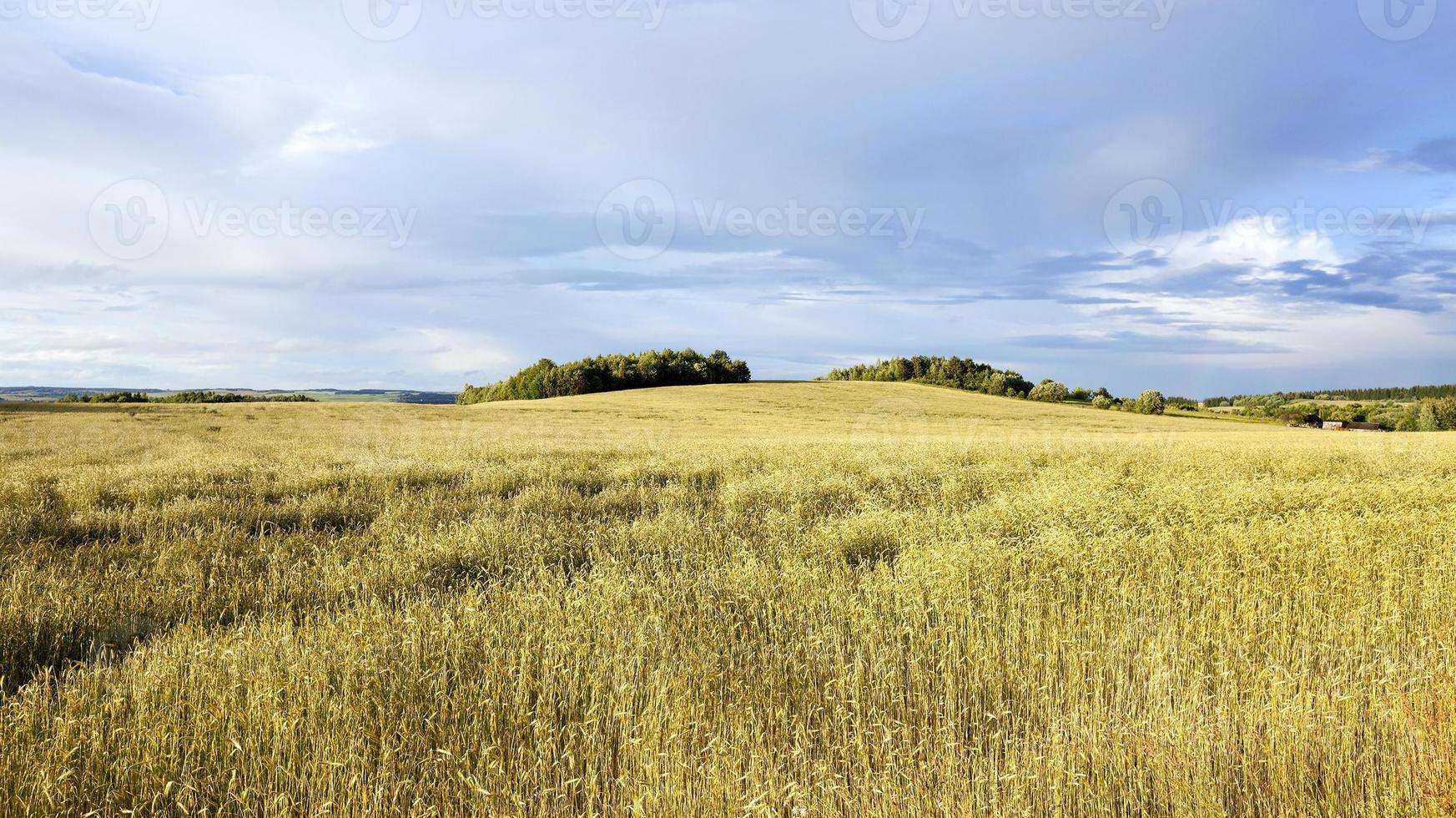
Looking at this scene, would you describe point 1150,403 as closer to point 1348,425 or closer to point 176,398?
point 1348,425

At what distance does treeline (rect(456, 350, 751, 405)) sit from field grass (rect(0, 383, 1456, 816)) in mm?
71590

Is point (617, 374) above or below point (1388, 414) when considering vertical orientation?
above

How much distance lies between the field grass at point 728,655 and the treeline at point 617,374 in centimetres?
7159

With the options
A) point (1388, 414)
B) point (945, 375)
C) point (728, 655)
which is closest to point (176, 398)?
point (728, 655)

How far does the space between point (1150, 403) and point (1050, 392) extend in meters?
12.7

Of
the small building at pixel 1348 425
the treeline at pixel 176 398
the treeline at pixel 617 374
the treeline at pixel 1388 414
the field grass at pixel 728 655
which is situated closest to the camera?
the field grass at pixel 728 655

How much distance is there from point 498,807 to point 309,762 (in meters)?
1.11

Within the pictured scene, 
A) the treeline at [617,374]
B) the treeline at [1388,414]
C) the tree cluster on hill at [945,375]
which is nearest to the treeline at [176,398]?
the treeline at [617,374]

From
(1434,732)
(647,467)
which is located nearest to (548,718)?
(1434,732)

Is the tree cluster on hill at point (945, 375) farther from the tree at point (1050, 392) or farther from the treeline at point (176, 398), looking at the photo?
the treeline at point (176, 398)

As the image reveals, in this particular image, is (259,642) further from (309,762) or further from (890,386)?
(890,386)

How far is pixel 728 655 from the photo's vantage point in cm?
447

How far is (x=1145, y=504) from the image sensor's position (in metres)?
9.31

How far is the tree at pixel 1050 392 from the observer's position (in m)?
83.1
